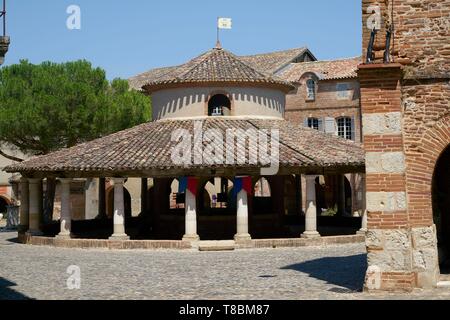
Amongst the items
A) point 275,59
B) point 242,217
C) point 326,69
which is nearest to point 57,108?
point 242,217

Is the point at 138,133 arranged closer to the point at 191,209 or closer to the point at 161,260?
the point at 191,209

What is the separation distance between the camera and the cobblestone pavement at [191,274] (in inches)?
508

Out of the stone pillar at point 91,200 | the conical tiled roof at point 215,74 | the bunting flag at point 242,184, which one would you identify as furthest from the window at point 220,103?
the stone pillar at point 91,200

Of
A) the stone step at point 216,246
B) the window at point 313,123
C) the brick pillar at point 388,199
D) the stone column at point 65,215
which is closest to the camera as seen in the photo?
the brick pillar at point 388,199

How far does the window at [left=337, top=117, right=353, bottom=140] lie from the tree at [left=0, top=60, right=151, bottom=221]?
45.9 feet

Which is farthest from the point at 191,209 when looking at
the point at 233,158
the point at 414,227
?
the point at 414,227

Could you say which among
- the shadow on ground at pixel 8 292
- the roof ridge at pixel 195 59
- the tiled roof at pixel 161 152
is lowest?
the shadow on ground at pixel 8 292

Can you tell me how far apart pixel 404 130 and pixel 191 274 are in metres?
6.61

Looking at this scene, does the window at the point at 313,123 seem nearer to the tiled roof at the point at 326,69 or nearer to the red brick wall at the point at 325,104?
the red brick wall at the point at 325,104

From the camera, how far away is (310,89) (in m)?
45.7

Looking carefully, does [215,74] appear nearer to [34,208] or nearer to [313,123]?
[34,208]

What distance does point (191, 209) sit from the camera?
23391 millimetres

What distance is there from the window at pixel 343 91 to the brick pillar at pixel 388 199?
32.1 m
